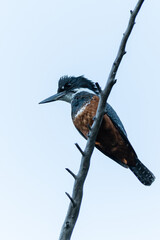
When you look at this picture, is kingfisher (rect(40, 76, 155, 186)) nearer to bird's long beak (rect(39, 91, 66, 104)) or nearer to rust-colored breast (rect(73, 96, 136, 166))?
rust-colored breast (rect(73, 96, 136, 166))

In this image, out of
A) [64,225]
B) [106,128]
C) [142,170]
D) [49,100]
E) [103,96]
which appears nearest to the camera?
[64,225]

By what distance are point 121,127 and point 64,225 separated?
3.15 m

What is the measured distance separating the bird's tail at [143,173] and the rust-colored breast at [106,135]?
0.40 metres

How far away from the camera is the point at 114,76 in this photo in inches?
162

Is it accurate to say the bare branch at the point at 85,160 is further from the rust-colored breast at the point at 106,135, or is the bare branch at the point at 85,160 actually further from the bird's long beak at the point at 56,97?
the bird's long beak at the point at 56,97

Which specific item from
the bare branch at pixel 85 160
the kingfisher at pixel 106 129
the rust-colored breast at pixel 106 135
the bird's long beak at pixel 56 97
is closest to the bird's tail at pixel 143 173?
the kingfisher at pixel 106 129

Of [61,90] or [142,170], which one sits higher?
[61,90]

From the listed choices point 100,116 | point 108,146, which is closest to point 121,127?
point 108,146

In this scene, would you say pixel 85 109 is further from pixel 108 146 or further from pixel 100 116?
pixel 100 116

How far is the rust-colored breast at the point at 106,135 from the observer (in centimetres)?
662

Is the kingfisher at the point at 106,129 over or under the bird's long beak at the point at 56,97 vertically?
under

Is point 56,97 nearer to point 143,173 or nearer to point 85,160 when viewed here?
point 143,173

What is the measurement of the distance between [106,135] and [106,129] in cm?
10

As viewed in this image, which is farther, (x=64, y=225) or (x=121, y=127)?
(x=121, y=127)
